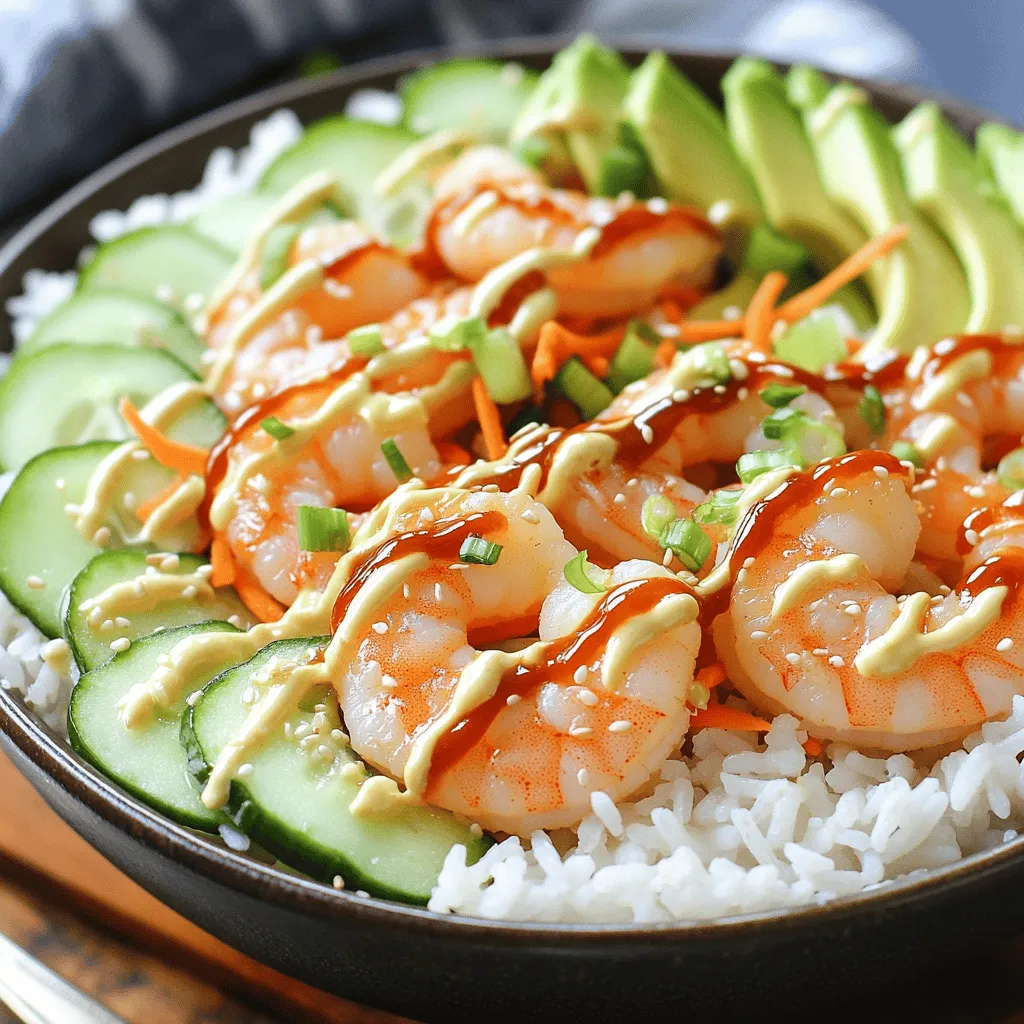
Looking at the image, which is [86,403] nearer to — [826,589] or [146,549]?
[146,549]

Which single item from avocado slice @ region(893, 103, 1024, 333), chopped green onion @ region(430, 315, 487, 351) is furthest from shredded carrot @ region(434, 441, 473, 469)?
avocado slice @ region(893, 103, 1024, 333)

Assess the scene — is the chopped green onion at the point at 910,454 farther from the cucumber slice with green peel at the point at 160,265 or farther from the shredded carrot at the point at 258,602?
the cucumber slice with green peel at the point at 160,265

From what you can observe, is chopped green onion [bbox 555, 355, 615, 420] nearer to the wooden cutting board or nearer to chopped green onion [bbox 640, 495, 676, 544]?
chopped green onion [bbox 640, 495, 676, 544]

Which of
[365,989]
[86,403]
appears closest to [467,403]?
[86,403]

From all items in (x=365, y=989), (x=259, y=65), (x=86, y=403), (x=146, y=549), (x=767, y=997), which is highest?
(x=259, y=65)

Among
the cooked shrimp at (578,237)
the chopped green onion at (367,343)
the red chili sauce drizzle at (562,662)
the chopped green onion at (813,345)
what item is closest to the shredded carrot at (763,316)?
the chopped green onion at (813,345)

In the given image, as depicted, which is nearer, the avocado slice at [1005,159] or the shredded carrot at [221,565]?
the shredded carrot at [221,565]
